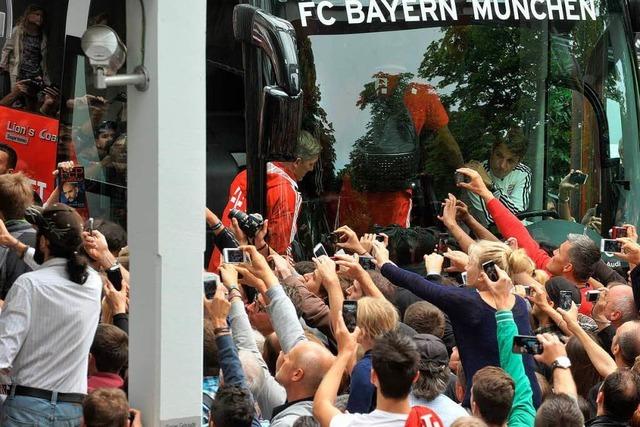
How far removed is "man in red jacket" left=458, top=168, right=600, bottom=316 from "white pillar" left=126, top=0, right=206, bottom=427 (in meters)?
4.76

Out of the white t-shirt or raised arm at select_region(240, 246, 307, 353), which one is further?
raised arm at select_region(240, 246, 307, 353)

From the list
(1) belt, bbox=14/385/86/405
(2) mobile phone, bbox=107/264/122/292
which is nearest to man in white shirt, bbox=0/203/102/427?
(1) belt, bbox=14/385/86/405

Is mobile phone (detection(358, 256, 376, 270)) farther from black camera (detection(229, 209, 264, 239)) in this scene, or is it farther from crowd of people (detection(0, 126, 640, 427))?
black camera (detection(229, 209, 264, 239))

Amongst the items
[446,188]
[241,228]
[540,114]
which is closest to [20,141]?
[241,228]

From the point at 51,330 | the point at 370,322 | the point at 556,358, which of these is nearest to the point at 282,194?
the point at 370,322

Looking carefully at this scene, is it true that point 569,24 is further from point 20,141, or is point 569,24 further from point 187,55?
point 187,55

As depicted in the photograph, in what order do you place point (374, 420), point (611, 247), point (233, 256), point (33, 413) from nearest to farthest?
1. point (374, 420)
2. point (33, 413)
3. point (233, 256)
4. point (611, 247)

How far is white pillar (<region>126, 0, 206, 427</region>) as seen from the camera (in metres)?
5.29

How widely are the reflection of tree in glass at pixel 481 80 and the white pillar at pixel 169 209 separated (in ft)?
17.0

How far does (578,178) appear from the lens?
36.1 feet

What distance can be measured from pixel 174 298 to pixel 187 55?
85 cm

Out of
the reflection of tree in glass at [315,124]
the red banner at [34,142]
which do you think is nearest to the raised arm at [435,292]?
the reflection of tree in glass at [315,124]

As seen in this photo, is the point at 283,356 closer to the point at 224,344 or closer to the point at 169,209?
the point at 224,344

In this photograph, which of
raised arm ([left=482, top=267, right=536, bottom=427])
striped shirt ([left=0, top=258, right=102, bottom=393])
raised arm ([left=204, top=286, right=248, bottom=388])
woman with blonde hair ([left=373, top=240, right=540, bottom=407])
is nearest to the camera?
striped shirt ([left=0, top=258, right=102, bottom=393])
